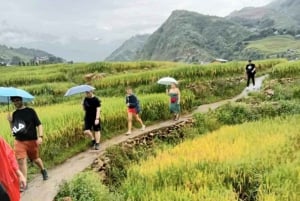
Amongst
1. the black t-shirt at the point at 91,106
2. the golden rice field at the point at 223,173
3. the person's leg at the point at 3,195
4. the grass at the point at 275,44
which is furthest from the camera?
the grass at the point at 275,44

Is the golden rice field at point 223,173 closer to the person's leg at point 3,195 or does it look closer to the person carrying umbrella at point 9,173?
the person carrying umbrella at point 9,173

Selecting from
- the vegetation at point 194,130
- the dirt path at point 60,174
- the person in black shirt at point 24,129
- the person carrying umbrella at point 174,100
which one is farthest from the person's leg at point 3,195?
the person carrying umbrella at point 174,100

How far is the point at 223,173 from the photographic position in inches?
368

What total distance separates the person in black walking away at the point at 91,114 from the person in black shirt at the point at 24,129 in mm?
3110

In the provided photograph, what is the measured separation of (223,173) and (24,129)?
3873 millimetres

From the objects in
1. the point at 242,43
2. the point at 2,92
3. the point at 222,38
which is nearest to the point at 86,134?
the point at 2,92

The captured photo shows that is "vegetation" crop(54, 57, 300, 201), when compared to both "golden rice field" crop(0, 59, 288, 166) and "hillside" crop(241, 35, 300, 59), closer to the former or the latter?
"golden rice field" crop(0, 59, 288, 166)

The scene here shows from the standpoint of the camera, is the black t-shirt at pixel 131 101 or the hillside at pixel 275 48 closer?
the black t-shirt at pixel 131 101

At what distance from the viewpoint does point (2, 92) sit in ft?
30.0

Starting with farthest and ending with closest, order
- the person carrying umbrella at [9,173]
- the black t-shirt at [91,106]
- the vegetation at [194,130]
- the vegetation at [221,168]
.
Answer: the black t-shirt at [91,106], the vegetation at [194,130], the vegetation at [221,168], the person carrying umbrella at [9,173]

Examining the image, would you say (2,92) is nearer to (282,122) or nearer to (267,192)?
(267,192)

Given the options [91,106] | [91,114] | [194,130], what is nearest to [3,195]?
[91,106]

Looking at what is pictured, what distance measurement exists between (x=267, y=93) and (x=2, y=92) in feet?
46.6

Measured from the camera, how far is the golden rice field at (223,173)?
8250 millimetres
